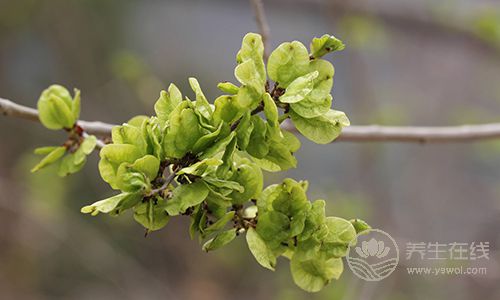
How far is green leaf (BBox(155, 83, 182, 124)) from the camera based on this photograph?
1.42 feet

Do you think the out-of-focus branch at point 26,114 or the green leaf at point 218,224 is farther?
the out-of-focus branch at point 26,114

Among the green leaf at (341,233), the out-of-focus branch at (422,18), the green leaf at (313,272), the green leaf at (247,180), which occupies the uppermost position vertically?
the green leaf at (247,180)

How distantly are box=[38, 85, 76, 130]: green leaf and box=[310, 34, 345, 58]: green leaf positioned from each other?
0.28 meters

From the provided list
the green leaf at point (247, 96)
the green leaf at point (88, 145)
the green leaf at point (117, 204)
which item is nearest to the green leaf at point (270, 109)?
the green leaf at point (247, 96)

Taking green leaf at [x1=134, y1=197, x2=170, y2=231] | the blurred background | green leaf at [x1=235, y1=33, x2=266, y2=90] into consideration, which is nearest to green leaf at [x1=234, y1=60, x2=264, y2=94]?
green leaf at [x1=235, y1=33, x2=266, y2=90]

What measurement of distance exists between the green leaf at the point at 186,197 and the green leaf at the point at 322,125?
0.09 metres

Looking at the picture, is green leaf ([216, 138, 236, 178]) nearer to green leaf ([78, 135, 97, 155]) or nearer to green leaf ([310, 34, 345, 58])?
green leaf ([310, 34, 345, 58])

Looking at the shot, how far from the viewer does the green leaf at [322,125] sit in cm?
42

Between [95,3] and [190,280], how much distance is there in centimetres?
129

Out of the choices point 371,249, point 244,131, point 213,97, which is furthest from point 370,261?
point 213,97

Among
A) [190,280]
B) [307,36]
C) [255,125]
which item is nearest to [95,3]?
[307,36]

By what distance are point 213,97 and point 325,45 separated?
2.11 metres

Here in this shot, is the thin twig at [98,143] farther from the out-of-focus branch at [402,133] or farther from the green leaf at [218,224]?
the green leaf at [218,224]

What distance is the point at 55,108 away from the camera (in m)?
0.58
